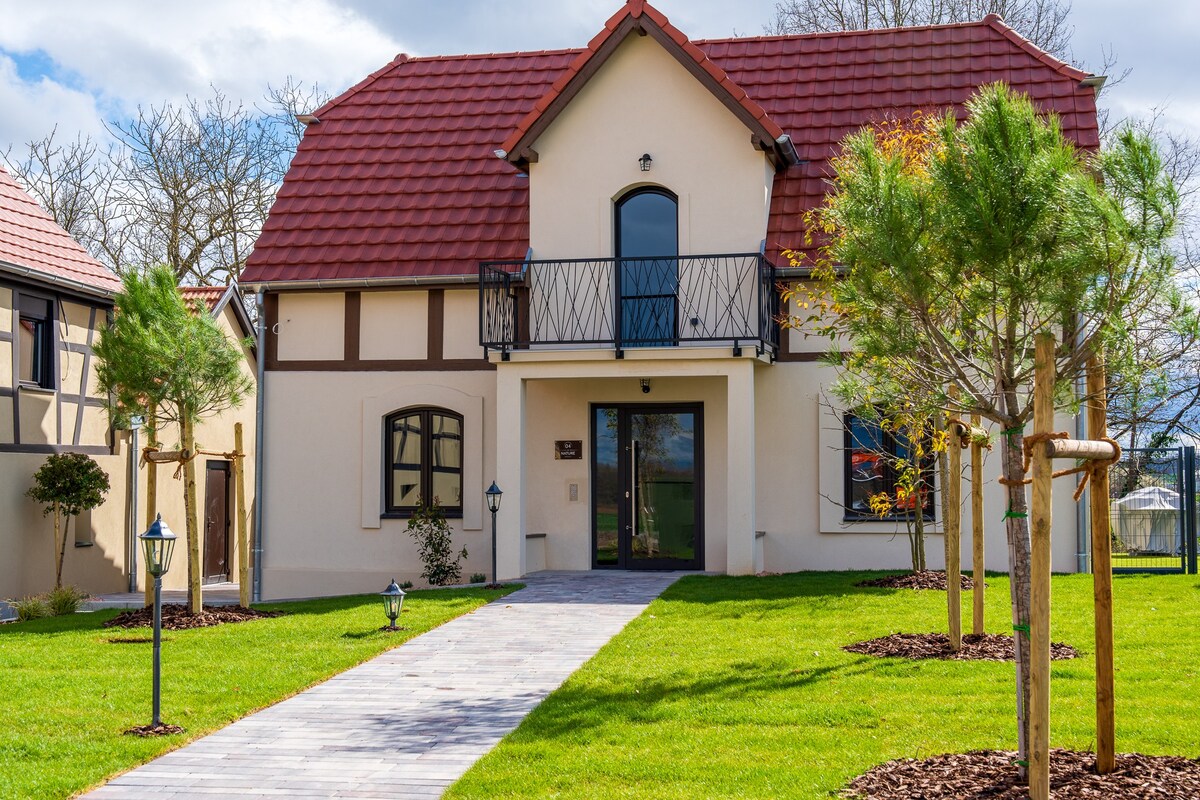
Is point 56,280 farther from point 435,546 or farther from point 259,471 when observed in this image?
point 435,546

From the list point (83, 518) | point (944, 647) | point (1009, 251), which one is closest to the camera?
Result: point (1009, 251)

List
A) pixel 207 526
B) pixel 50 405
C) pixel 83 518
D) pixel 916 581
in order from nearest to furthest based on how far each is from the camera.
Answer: pixel 916 581, pixel 50 405, pixel 83 518, pixel 207 526

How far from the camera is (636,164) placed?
16.3 metres

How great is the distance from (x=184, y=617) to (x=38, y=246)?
26.2ft

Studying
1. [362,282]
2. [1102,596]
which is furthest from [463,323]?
[1102,596]

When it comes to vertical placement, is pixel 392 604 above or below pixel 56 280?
below

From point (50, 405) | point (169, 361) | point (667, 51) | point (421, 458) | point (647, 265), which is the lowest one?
point (421, 458)

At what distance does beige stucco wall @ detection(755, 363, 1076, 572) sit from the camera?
51.7ft

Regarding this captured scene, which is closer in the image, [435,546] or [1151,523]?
[1151,523]

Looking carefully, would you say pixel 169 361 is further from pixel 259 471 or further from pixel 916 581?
pixel 916 581

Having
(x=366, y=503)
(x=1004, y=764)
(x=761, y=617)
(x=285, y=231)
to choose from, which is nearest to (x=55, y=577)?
(x=366, y=503)

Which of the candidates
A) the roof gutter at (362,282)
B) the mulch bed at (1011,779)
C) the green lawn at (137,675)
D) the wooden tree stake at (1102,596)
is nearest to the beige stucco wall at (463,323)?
the roof gutter at (362,282)

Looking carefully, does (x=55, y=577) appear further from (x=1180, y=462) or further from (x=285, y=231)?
(x=1180, y=462)

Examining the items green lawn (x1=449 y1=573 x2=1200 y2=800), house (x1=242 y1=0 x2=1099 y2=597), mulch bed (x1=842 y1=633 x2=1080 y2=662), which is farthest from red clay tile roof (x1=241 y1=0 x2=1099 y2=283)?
mulch bed (x1=842 y1=633 x2=1080 y2=662)
